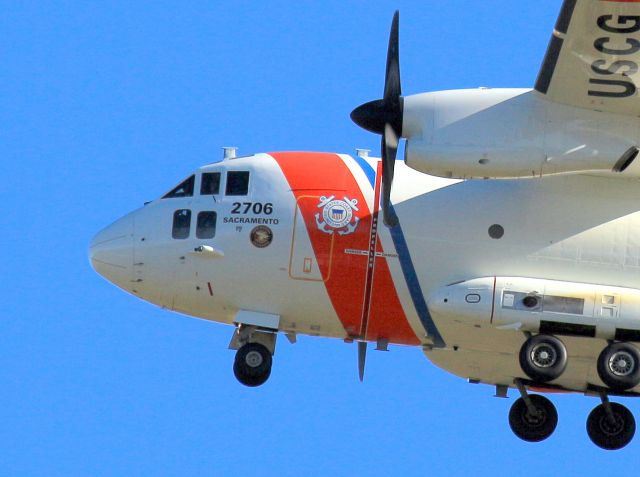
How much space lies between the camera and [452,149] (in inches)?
940

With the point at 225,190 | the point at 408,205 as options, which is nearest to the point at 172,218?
the point at 225,190

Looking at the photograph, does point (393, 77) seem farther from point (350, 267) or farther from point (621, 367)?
point (621, 367)

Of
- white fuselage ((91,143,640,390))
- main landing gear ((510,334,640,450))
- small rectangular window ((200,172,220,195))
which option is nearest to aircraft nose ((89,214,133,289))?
white fuselage ((91,143,640,390))

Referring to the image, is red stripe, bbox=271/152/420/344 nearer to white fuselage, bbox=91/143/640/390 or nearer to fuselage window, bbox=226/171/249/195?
white fuselage, bbox=91/143/640/390

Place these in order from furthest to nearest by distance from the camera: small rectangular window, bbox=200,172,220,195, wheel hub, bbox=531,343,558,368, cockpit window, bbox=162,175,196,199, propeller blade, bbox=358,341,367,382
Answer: propeller blade, bbox=358,341,367,382 < cockpit window, bbox=162,175,196,199 < small rectangular window, bbox=200,172,220,195 < wheel hub, bbox=531,343,558,368

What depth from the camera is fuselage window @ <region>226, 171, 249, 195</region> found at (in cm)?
2606

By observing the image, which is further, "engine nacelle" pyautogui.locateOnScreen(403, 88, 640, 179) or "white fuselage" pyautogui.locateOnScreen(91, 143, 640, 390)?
"white fuselage" pyautogui.locateOnScreen(91, 143, 640, 390)

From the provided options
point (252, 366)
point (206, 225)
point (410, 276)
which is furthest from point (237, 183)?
point (410, 276)

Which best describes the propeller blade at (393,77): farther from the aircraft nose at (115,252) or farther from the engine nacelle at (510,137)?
the aircraft nose at (115,252)

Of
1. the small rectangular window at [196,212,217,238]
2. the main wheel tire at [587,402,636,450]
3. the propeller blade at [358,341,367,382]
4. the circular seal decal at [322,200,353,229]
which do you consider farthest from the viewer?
the propeller blade at [358,341,367,382]

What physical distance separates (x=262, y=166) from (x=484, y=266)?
11.0 ft

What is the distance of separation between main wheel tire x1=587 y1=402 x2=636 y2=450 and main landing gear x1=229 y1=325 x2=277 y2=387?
182 inches

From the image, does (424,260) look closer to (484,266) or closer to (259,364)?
(484,266)

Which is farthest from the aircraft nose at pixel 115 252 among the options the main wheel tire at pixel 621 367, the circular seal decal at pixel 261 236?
the main wheel tire at pixel 621 367
